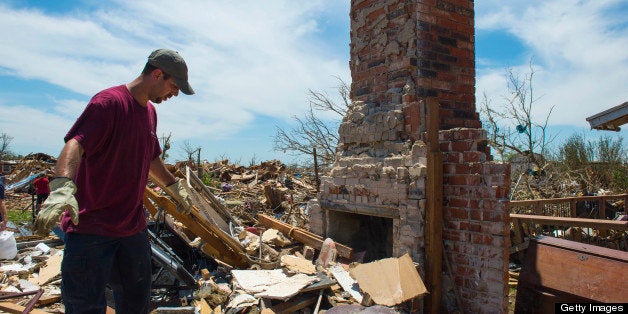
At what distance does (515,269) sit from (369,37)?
12.8 ft

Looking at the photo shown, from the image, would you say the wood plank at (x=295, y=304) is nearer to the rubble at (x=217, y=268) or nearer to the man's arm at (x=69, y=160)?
the rubble at (x=217, y=268)

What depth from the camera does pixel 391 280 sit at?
3672 mm

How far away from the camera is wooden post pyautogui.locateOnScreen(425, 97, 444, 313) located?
3.79m

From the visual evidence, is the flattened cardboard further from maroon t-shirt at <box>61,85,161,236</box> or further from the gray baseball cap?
the gray baseball cap

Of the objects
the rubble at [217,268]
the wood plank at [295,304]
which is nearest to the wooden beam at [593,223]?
the rubble at [217,268]

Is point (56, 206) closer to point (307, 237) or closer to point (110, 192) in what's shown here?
point (110, 192)

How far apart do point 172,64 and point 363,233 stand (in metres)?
3.58

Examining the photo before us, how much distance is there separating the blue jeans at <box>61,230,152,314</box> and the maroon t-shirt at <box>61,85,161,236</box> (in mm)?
73

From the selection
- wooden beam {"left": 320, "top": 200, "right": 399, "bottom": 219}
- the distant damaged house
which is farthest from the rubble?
the distant damaged house

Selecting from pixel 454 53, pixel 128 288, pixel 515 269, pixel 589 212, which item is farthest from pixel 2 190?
pixel 589 212

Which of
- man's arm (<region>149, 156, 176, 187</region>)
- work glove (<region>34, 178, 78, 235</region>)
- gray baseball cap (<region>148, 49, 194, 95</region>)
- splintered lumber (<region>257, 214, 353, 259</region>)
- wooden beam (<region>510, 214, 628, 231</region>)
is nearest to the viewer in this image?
work glove (<region>34, 178, 78, 235</region>)

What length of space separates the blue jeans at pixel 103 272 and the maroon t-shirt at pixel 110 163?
73 millimetres

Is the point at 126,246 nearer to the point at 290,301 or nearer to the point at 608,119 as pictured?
the point at 290,301

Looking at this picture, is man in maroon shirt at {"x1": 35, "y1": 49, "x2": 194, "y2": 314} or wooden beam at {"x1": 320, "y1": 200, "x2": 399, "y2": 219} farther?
wooden beam at {"x1": 320, "y1": 200, "x2": 399, "y2": 219}
